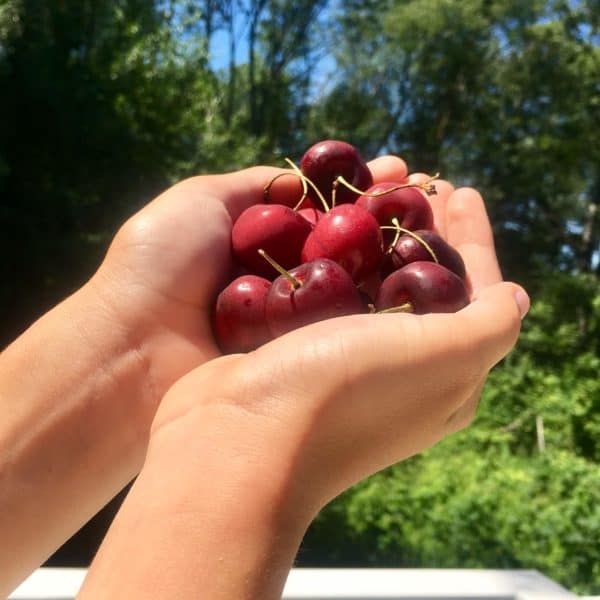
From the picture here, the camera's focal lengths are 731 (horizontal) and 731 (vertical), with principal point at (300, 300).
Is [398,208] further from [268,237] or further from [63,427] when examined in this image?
[63,427]

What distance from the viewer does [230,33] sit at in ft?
33.8

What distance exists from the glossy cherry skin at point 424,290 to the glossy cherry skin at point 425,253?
82 millimetres

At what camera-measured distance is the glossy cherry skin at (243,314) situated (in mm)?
1240

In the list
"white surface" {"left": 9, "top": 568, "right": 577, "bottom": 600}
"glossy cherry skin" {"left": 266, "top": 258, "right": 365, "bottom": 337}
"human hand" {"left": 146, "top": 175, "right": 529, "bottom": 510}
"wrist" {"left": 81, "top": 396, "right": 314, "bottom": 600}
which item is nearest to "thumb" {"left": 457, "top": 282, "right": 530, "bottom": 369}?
"human hand" {"left": 146, "top": 175, "right": 529, "bottom": 510}

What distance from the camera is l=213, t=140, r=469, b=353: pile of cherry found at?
1197 millimetres

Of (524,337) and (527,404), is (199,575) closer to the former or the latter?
(527,404)

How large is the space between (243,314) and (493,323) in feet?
1.46

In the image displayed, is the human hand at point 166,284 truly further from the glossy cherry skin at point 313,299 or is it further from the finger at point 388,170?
the finger at point 388,170

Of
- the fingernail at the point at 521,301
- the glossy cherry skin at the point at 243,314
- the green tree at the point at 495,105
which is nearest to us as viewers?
the fingernail at the point at 521,301

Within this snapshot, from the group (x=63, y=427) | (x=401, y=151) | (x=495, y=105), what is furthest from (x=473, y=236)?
(x=401, y=151)

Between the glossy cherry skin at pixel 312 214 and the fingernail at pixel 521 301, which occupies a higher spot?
the glossy cherry skin at pixel 312 214

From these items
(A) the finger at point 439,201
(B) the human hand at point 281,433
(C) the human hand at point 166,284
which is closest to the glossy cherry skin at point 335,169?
(A) the finger at point 439,201

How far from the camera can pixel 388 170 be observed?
1.71 m

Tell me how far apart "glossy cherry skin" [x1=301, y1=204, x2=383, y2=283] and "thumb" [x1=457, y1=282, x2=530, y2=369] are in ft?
0.96
